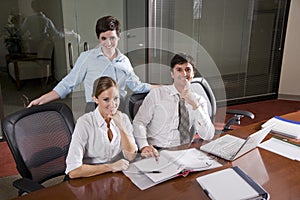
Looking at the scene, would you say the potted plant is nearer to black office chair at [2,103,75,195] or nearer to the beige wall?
black office chair at [2,103,75,195]

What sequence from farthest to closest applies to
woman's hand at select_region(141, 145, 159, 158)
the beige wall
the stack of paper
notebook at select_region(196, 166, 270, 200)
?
the beige wall
the stack of paper
woman's hand at select_region(141, 145, 159, 158)
notebook at select_region(196, 166, 270, 200)

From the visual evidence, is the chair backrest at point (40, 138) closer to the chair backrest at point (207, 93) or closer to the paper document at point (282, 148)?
the chair backrest at point (207, 93)

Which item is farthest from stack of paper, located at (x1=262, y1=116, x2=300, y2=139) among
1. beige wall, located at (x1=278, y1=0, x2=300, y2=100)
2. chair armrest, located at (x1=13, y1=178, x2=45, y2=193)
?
beige wall, located at (x1=278, y1=0, x2=300, y2=100)

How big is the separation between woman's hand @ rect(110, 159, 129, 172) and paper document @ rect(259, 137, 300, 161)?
0.72 m

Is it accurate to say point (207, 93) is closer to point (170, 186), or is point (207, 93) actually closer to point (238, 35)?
point (170, 186)

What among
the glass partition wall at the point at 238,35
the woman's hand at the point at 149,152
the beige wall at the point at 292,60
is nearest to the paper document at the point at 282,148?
the woman's hand at the point at 149,152

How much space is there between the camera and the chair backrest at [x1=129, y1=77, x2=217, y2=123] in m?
1.47

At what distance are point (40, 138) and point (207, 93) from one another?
3.23ft

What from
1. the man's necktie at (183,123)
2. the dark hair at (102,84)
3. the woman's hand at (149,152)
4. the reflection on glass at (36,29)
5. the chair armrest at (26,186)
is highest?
the reflection on glass at (36,29)

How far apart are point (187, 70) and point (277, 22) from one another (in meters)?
3.25

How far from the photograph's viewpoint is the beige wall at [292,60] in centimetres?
408

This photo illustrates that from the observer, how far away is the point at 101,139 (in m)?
1.21

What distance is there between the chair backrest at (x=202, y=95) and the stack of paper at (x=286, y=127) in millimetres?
315

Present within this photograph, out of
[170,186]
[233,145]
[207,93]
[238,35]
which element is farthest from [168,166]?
[238,35]
